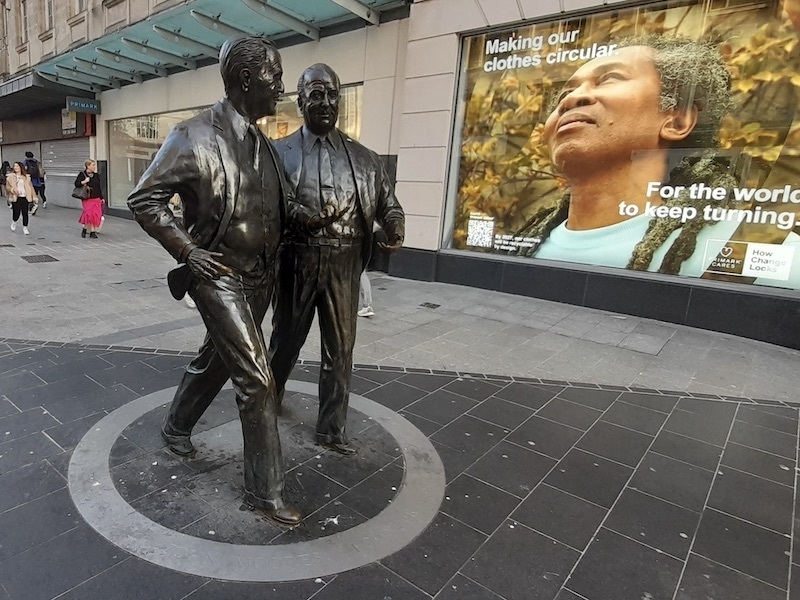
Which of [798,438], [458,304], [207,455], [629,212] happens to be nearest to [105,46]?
[458,304]

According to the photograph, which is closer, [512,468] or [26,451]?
[26,451]

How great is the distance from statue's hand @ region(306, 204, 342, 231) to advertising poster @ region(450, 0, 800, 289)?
5.65m

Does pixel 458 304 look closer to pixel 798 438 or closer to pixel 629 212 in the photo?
pixel 629 212

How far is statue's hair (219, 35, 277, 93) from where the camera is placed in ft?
7.38

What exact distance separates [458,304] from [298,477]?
4.93 m

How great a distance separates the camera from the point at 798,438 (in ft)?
12.0

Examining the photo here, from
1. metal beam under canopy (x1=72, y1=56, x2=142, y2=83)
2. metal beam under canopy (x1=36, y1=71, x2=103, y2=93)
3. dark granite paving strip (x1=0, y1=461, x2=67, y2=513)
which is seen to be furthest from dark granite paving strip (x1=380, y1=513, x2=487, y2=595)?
metal beam under canopy (x1=36, y1=71, x2=103, y2=93)

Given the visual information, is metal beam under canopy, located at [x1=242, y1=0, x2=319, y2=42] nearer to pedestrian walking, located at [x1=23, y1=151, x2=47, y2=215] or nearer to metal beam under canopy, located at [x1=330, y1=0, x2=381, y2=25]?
metal beam under canopy, located at [x1=330, y1=0, x2=381, y2=25]

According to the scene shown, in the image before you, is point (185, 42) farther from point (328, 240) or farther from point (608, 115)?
point (328, 240)

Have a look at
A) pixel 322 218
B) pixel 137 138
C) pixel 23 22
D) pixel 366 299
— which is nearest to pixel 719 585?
pixel 322 218

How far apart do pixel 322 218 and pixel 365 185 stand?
1.08 ft

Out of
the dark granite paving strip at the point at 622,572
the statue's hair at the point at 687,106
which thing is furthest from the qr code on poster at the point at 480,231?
the dark granite paving strip at the point at 622,572

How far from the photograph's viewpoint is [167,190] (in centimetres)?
222

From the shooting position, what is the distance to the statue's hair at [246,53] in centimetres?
225
